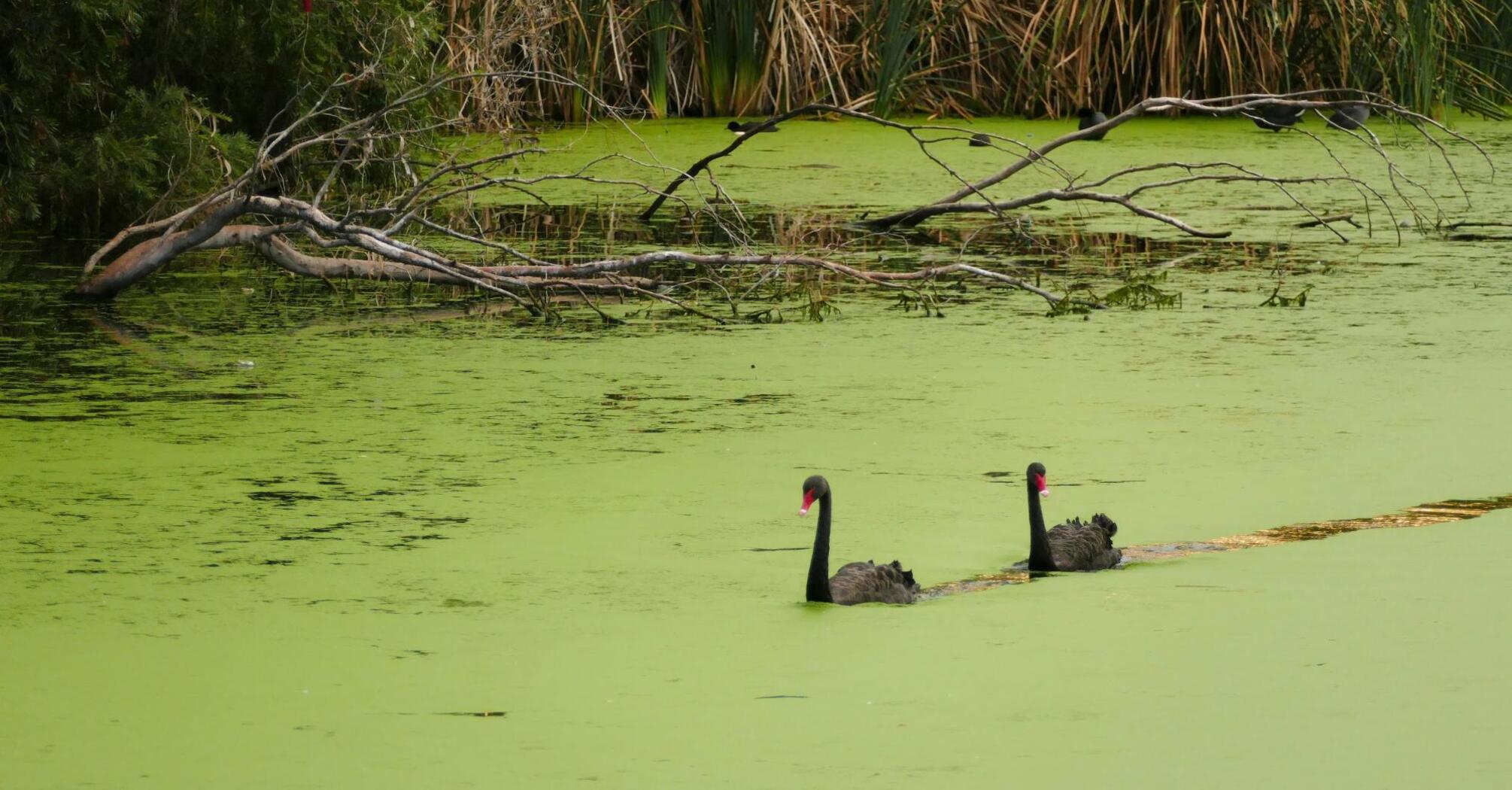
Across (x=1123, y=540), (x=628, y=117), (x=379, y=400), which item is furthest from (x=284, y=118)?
(x=1123, y=540)

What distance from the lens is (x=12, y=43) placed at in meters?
6.81

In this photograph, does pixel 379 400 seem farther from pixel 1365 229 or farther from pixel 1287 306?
pixel 1365 229

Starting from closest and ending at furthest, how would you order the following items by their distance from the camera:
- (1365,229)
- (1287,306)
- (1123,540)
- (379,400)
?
(1123,540), (379,400), (1287,306), (1365,229)

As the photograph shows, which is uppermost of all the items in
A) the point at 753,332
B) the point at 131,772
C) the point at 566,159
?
the point at 566,159

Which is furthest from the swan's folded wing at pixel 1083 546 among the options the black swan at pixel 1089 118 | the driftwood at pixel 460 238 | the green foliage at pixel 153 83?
the black swan at pixel 1089 118

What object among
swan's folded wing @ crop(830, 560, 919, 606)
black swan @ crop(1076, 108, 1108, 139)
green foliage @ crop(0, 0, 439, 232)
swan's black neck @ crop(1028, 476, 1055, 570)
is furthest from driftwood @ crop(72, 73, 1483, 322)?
black swan @ crop(1076, 108, 1108, 139)

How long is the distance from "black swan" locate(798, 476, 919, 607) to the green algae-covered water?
0.06 m

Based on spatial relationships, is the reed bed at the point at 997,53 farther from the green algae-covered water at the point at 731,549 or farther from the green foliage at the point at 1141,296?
the green algae-covered water at the point at 731,549

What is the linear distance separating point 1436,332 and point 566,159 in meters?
4.82

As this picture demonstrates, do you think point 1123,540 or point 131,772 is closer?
point 131,772

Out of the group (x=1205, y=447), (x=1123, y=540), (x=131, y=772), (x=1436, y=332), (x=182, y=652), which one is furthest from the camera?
(x=1436, y=332)

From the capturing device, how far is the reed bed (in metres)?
10.5

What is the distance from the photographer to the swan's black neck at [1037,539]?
3365 millimetres

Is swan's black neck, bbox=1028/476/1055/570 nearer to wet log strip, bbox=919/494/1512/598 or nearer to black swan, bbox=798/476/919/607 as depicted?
wet log strip, bbox=919/494/1512/598
